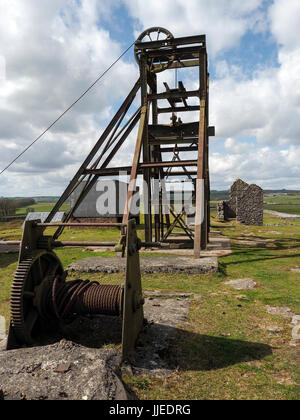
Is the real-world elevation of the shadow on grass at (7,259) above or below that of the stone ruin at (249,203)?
below

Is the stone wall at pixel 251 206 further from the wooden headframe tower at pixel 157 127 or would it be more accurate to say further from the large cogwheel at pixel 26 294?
the large cogwheel at pixel 26 294

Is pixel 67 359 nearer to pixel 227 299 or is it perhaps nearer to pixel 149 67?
pixel 227 299

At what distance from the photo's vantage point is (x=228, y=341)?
13.2 feet

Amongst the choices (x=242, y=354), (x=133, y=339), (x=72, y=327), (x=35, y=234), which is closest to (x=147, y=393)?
(x=133, y=339)

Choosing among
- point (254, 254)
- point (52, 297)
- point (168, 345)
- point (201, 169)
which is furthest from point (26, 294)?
point (254, 254)

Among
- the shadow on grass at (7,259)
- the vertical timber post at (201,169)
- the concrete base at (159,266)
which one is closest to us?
the concrete base at (159,266)

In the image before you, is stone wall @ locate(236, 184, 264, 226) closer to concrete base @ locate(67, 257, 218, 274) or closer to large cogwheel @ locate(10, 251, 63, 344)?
concrete base @ locate(67, 257, 218, 274)

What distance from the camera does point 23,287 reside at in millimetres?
3723

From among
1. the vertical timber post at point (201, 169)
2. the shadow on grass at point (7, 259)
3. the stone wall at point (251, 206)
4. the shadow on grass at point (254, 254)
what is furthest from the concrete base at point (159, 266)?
the stone wall at point (251, 206)

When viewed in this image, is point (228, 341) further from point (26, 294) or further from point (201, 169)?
point (201, 169)

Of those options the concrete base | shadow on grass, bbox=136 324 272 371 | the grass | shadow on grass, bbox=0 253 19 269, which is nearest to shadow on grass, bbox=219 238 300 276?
the concrete base

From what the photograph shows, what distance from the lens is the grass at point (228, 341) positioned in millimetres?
2977

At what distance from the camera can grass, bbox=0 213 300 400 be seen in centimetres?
298
